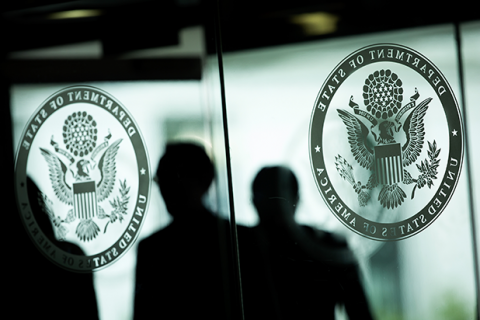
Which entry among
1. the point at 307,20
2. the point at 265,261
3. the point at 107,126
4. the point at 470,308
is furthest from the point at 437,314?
the point at 107,126

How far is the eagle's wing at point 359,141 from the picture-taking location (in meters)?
1.53

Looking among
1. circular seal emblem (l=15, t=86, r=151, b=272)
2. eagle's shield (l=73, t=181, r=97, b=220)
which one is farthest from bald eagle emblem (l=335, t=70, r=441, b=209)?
eagle's shield (l=73, t=181, r=97, b=220)

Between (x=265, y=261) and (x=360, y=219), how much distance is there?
352mm

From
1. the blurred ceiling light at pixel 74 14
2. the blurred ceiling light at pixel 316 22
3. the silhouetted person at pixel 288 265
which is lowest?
the silhouetted person at pixel 288 265

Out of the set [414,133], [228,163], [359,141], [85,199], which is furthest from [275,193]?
[85,199]

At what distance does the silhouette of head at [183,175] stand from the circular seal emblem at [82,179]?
0.25 ft

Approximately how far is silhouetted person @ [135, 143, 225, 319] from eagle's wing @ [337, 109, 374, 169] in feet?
1.61

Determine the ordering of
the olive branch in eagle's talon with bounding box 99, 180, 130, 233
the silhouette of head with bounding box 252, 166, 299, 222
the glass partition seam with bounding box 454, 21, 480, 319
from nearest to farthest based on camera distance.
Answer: the glass partition seam with bounding box 454, 21, 480, 319 < the silhouette of head with bounding box 252, 166, 299, 222 < the olive branch in eagle's talon with bounding box 99, 180, 130, 233

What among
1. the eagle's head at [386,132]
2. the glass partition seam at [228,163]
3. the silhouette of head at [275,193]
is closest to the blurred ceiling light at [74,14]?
the glass partition seam at [228,163]

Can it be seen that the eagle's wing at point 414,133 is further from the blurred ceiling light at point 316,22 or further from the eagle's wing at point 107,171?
the eagle's wing at point 107,171

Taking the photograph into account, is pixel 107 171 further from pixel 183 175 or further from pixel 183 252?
pixel 183 252

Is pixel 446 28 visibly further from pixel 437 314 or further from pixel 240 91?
pixel 437 314

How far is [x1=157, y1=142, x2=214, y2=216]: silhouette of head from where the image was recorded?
1639 millimetres

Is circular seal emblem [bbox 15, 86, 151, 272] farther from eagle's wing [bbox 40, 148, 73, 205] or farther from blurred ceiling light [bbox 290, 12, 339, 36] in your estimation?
blurred ceiling light [bbox 290, 12, 339, 36]
